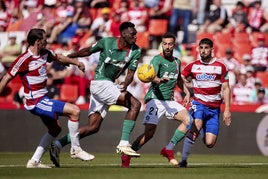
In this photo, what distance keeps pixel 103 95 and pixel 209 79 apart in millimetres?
1961

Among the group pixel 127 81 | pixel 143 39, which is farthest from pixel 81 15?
pixel 127 81

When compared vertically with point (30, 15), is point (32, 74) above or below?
below

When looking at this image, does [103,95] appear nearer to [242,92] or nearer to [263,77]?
[242,92]

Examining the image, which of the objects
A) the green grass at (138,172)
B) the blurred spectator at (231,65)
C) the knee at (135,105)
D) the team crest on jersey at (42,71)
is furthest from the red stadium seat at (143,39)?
the team crest on jersey at (42,71)

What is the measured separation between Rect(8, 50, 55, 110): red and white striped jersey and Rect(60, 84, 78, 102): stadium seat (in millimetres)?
10299

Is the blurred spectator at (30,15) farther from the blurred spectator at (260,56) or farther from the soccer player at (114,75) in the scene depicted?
the soccer player at (114,75)

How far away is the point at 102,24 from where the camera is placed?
1128 inches

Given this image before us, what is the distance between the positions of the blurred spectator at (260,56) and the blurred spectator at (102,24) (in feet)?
14.5

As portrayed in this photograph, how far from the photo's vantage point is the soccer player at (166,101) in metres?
16.8

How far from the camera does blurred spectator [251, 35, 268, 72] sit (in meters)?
27.0

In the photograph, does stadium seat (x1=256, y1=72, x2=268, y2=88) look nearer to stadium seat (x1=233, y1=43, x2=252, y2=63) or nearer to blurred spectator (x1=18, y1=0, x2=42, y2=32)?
stadium seat (x1=233, y1=43, x2=252, y2=63)

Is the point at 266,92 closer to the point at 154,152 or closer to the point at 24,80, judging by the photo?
the point at 154,152

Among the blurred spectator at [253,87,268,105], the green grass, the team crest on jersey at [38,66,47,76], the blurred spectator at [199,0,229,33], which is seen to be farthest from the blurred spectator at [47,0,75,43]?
the team crest on jersey at [38,66,47,76]

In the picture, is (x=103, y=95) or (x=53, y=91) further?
(x=53, y=91)
